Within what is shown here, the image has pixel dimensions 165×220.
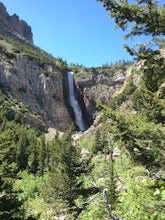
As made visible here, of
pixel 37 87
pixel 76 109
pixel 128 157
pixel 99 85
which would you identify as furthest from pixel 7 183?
pixel 99 85

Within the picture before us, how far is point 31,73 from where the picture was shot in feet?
312

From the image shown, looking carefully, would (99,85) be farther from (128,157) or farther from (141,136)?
(141,136)

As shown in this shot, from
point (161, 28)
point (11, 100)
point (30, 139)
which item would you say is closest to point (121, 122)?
point (161, 28)

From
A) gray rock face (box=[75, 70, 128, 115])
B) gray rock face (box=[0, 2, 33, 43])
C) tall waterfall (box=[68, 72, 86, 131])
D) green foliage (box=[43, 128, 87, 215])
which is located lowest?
green foliage (box=[43, 128, 87, 215])

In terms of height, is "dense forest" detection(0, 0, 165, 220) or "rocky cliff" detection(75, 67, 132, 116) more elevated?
"rocky cliff" detection(75, 67, 132, 116)

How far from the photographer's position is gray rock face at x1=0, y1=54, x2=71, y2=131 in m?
87.2

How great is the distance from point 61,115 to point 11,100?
53.2 ft

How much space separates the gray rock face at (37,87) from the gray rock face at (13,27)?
66.5 metres

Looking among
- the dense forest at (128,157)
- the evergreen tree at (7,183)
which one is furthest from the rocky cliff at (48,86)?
the evergreen tree at (7,183)

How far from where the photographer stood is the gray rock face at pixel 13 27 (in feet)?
518

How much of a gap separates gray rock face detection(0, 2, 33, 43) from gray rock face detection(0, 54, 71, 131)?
66.5 metres

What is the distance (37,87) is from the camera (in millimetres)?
94438

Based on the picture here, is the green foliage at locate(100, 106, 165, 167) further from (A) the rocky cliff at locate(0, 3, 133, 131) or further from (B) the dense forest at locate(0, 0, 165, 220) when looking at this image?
(A) the rocky cliff at locate(0, 3, 133, 131)

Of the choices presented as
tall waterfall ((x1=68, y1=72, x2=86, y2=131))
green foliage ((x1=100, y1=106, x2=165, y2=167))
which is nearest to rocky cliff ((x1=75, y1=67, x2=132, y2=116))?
tall waterfall ((x1=68, y1=72, x2=86, y2=131))
